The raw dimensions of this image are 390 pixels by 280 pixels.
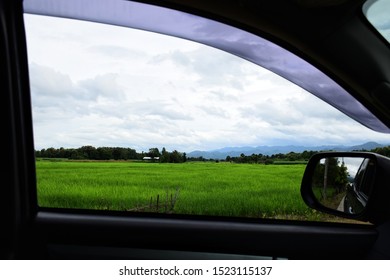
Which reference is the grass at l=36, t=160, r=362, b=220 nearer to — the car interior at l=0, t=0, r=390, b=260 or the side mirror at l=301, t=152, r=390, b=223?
the car interior at l=0, t=0, r=390, b=260

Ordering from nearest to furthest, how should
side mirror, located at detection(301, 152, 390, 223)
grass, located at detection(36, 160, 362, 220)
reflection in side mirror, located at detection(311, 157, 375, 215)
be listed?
side mirror, located at detection(301, 152, 390, 223)
reflection in side mirror, located at detection(311, 157, 375, 215)
grass, located at detection(36, 160, 362, 220)

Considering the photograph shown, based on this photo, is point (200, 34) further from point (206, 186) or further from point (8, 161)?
point (206, 186)

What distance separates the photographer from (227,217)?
6.70 ft

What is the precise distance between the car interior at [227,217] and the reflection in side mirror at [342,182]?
0.02m

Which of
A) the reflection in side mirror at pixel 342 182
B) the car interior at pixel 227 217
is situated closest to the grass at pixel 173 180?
the car interior at pixel 227 217

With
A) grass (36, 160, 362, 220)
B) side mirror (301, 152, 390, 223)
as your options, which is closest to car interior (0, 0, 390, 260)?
side mirror (301, 152, 390, 223)

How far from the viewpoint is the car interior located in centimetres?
140

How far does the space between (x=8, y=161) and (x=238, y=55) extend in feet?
3.78

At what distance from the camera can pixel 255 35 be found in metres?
1.71

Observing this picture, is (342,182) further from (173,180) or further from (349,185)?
(173,180)

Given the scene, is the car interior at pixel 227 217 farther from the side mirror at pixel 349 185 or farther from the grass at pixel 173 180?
the grass at pixel 173 180

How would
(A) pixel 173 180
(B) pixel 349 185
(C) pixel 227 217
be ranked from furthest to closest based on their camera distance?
(A) pixel 173 180 → (C) pixel 227 217 → (B) pixel 349 185

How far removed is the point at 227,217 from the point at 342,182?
0.61 metres

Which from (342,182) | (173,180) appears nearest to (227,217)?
(342,182)
